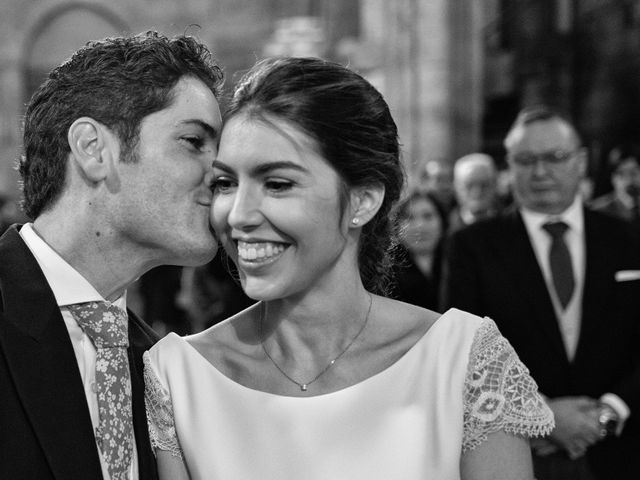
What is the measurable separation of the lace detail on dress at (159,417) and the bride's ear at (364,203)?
1.97 ft

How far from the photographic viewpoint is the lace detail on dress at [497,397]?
99.8 inches

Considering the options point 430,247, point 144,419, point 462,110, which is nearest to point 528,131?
point 430,247

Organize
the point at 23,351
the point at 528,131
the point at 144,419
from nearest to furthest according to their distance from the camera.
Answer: the point at 23,351
the point at 144,419
the point at 528,131

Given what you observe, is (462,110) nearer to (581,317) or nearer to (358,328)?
(581,317)

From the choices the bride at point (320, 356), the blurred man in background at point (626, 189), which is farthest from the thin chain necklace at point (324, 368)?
the blurred man in background at point (626, 189)

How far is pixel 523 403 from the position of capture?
8.41 ft

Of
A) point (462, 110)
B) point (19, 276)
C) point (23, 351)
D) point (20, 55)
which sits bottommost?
point (23, 351)

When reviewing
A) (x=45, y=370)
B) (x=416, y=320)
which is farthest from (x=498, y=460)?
(x=45, y=370)

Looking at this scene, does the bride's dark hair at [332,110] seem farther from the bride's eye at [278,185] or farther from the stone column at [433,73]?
the stone column at [433,73]

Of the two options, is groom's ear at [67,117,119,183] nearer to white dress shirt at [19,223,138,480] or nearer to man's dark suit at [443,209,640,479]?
white dress shirt at [19,223,138,480]

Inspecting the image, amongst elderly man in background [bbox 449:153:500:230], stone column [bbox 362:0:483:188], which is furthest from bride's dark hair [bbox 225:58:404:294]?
stone column [bbox 362:0:483:188]

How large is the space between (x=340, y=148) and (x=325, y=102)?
111mm

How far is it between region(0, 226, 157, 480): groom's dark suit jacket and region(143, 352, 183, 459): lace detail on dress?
3 centimetres

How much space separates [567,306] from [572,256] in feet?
0.73
